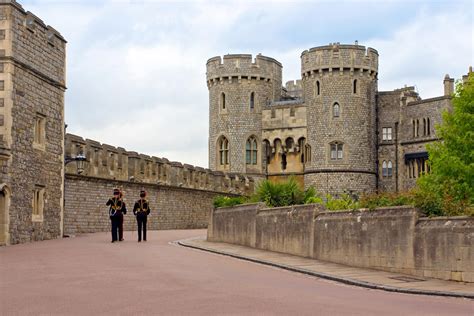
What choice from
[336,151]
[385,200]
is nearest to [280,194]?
[385,200]

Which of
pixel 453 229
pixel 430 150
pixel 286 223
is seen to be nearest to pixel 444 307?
pixel 453 229

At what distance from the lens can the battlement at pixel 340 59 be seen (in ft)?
175

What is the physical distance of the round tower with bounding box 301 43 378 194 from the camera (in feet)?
174

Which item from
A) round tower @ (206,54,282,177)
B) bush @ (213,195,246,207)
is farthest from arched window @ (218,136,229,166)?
bush @ (213,195,246,207)

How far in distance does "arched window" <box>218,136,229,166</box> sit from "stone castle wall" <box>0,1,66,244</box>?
3158 centimetres

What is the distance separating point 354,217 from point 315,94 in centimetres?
3782

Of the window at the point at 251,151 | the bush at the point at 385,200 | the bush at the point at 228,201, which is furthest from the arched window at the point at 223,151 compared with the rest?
the bush at the point at 385,200

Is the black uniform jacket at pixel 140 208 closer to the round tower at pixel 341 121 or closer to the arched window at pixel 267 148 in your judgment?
the round tower at pixel 341 121

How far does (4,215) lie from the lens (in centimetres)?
2077

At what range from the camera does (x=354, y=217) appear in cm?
1698

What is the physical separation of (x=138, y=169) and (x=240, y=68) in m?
22.0

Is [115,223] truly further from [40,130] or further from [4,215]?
[40,130]

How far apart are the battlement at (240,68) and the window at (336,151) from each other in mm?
8119

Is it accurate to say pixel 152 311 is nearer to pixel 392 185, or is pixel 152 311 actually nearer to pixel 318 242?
pixel 318 242
